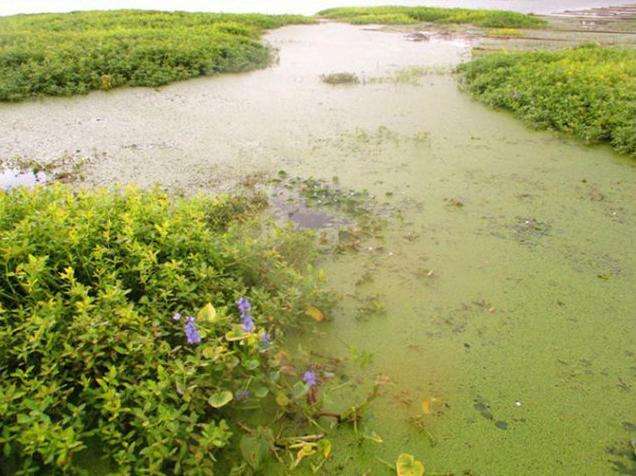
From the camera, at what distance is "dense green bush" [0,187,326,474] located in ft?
5.57

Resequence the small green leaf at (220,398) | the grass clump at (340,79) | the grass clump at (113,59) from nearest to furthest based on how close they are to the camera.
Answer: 1. the small green leaf at (220,398)
2. the grass clump at (113,59)
3. the grass clump at (340,79)

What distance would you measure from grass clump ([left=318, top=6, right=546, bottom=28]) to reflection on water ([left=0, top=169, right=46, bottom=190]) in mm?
11884

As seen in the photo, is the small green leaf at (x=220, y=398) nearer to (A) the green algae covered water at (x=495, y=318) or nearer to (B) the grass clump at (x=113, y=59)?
(A) the green algae covered water at (x=495, y=318)

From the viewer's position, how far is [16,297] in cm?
209

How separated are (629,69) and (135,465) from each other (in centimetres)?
679

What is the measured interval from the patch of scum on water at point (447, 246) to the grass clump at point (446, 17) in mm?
8717

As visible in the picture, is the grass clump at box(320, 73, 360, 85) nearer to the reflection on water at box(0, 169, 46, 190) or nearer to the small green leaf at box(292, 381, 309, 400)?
→ the reflection on water at box(0, 169, 46, 190)

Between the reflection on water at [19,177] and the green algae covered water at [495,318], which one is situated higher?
the reflection on water at [19,177]

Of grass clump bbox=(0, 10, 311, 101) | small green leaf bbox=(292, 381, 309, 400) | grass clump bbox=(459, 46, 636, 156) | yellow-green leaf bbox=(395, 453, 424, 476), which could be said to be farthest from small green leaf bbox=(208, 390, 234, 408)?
grass clump bbox=(0, 10, 311, 101)

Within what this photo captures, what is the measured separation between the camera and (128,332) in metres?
1.97

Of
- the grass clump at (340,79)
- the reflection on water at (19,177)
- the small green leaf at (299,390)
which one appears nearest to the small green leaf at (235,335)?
the small green leaf at (299,390)

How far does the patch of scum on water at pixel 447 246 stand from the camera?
2018 mm

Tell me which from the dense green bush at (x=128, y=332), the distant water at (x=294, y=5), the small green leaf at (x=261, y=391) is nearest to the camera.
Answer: the dense green bush at (x=128, y=332)

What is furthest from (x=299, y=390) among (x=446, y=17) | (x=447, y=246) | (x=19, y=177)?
(x=446, y=17)
